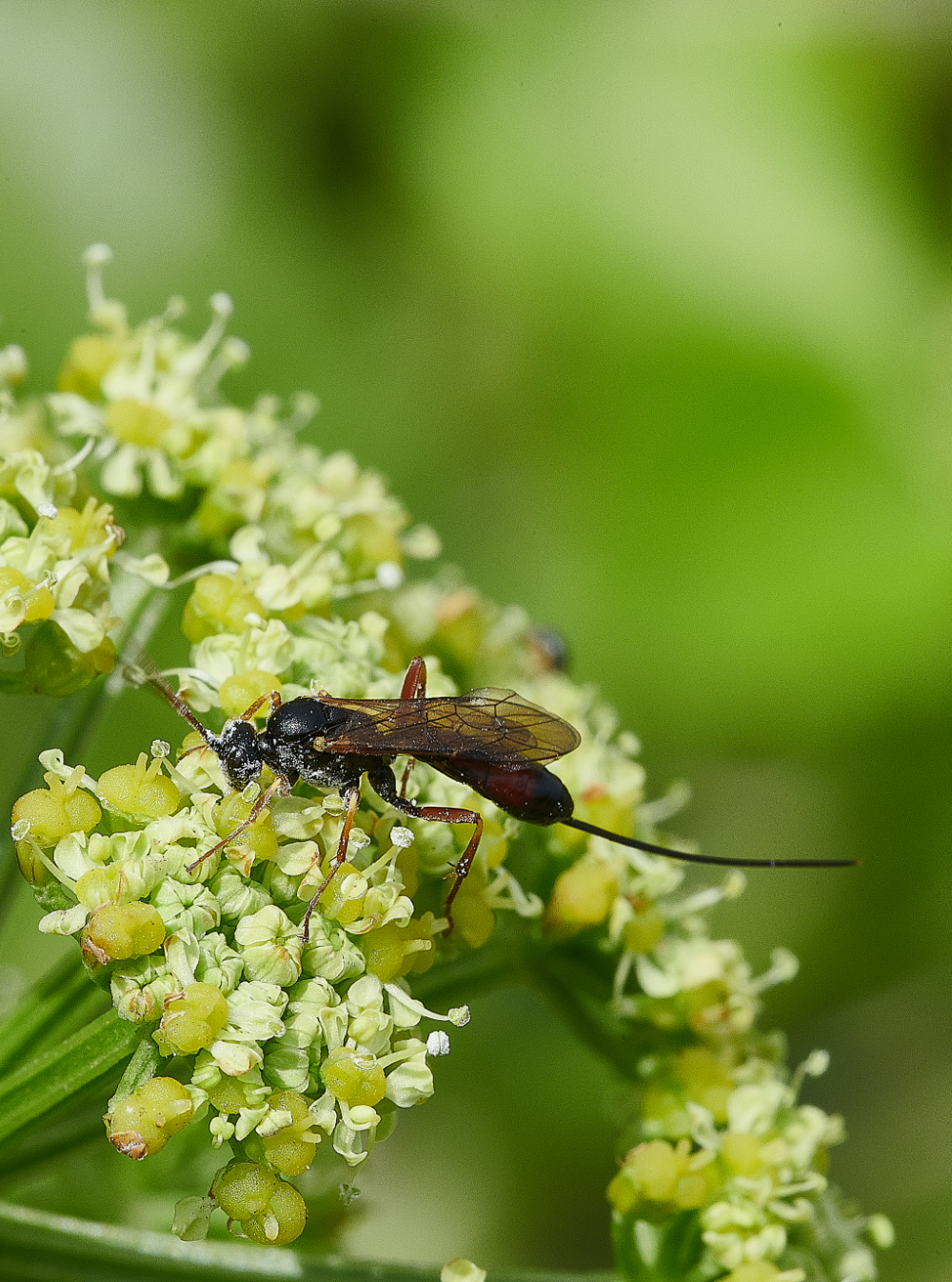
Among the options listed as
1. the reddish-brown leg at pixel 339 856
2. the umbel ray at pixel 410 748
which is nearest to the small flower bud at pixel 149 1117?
the reddish-brown leg at pixel 339 856

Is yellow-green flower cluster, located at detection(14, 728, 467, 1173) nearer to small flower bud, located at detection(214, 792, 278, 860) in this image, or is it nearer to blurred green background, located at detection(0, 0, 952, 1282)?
small flower bud, located at detection(214, 792, 278, 860)

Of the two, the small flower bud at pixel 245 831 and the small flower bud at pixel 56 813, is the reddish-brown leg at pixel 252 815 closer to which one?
the small flower bud at pixel 245 831

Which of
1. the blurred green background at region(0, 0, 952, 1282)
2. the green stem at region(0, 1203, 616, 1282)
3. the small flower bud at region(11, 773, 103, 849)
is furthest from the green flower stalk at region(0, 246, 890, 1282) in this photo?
the blurred green background at region(0, 0, 952, 1282)

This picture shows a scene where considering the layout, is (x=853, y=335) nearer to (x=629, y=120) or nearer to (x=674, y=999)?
(x=629, y=120)

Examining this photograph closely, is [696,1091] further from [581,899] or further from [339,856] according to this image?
[339,856]

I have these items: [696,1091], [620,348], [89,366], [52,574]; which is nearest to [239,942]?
[52,574]

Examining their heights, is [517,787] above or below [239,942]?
above
